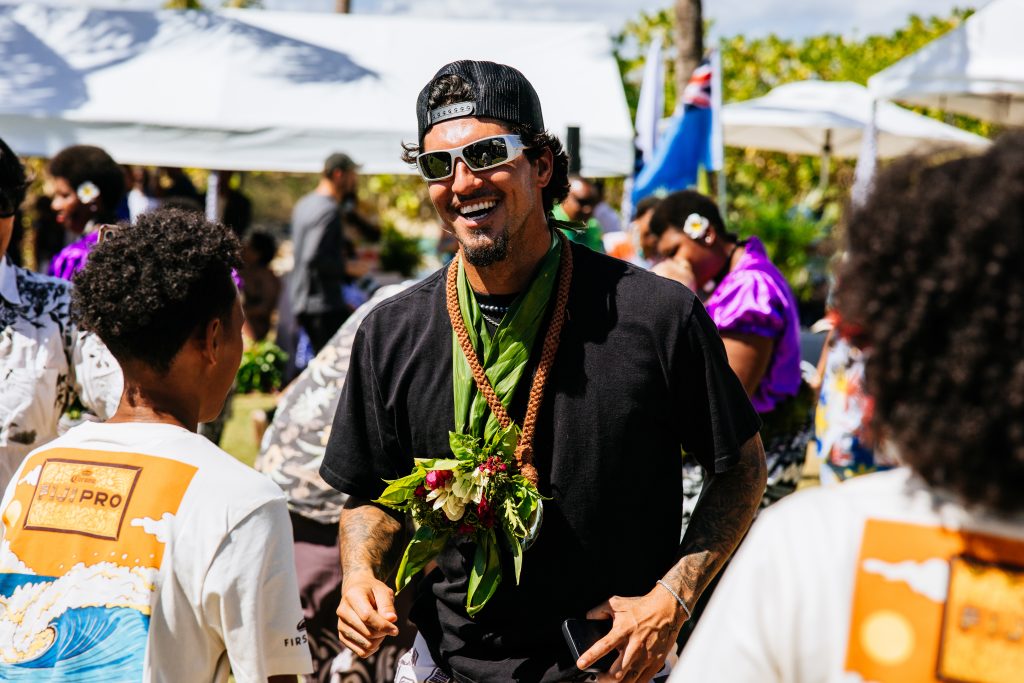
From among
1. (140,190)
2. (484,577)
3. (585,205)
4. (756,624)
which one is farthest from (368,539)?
(140,190)

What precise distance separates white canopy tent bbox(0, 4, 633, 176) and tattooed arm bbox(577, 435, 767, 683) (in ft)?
20.0

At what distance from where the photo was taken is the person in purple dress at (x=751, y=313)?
4.60 meters

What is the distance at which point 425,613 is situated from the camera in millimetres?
2857

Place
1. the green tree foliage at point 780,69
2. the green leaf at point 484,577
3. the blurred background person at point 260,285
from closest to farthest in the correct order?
the green leaf at point 484,577
the blurred background person at point 260,285
the green tree foliage at point 780,69

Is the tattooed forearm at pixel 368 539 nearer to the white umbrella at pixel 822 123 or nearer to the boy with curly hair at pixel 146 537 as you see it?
the boy with curly hair at pixel 146 537

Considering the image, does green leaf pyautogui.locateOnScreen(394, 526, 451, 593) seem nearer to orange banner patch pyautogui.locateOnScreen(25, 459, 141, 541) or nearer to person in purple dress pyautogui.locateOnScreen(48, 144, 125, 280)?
orange banner patch pyautogui.locateOnScreen(25, 459, 141, 541)

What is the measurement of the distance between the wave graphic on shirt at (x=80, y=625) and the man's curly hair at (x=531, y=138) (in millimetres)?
1415

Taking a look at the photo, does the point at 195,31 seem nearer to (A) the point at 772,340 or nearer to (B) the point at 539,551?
(A) the point at 772,340

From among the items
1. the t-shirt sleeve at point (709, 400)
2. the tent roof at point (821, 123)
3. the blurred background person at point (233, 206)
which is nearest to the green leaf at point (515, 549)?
the t-shirt sleeve at point (709, 400)

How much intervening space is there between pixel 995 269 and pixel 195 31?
33.8 feet

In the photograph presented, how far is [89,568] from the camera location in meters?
2.16

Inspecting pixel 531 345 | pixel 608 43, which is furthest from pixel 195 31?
pixel 531 345

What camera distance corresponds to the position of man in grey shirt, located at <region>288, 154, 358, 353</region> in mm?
9211

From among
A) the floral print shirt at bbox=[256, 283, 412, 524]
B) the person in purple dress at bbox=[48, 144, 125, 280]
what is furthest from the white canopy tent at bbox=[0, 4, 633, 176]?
the floral print shirt at bbox=[256, 283, 412, 524]
